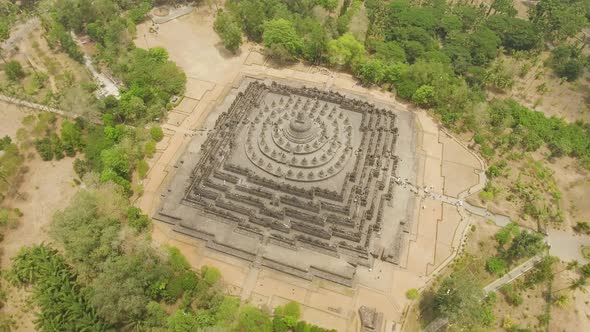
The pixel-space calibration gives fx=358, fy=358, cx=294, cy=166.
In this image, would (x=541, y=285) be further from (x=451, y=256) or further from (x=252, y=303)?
(x=252, y=303)

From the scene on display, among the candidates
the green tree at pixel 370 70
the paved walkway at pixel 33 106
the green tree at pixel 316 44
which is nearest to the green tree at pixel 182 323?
the paved walkway at pixel 33 106

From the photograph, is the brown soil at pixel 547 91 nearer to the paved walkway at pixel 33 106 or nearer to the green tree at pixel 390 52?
the green tree at pixel 390 52

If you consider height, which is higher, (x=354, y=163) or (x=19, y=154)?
(x=354, y=163)

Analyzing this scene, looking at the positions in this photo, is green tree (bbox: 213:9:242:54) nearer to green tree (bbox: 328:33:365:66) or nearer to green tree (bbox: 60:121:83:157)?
green tree (bbox: 328:33:365:66)

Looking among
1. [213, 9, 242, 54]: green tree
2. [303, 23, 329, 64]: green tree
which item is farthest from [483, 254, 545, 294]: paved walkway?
[213, 9, 242, 54]: green tree

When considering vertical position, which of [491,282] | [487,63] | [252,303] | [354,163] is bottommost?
[252,303]

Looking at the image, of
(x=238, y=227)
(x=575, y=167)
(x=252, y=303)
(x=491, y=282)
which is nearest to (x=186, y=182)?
(x=238, y=227)

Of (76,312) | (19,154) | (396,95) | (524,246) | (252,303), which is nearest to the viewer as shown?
(76,312)
